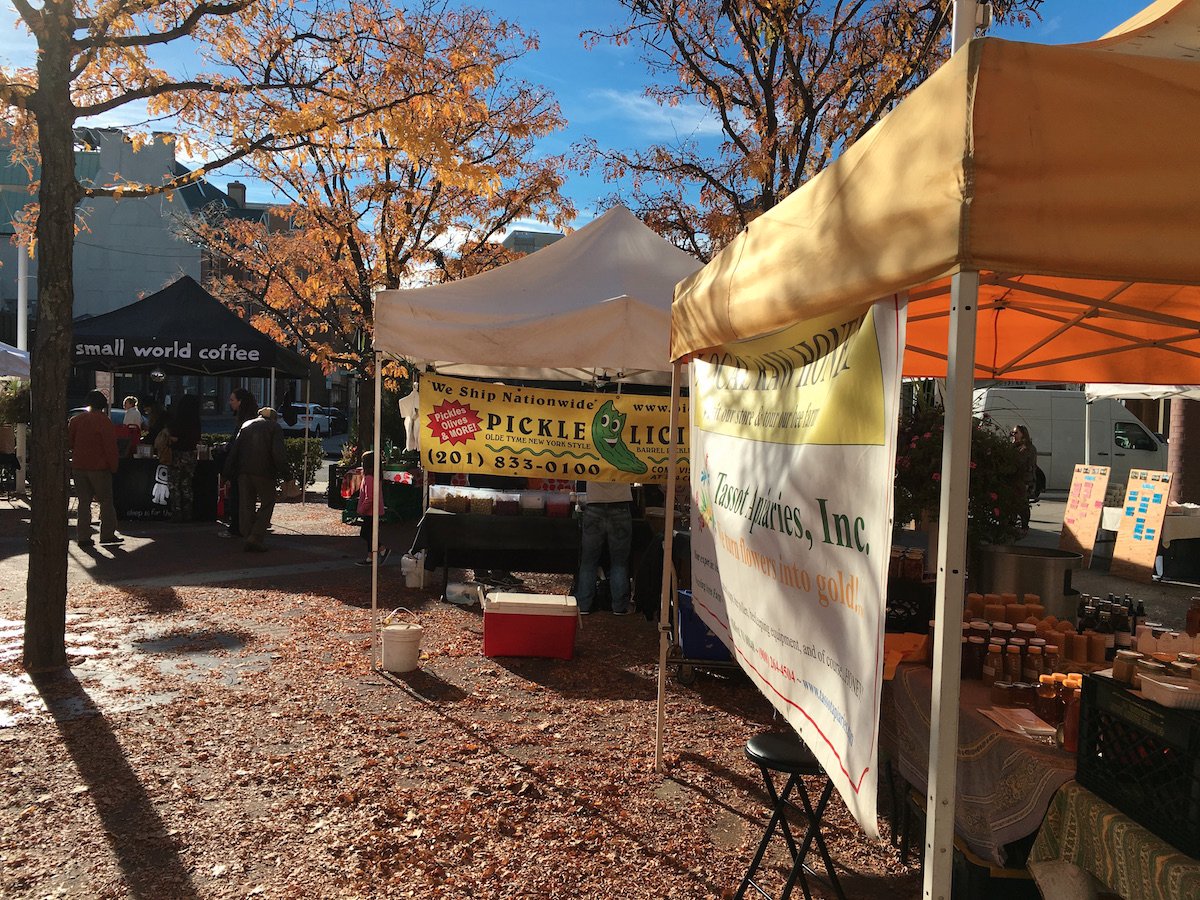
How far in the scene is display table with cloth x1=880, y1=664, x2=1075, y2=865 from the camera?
2828mm

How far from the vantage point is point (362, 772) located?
4750 mm

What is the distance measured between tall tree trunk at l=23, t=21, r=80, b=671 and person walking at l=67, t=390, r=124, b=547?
5.91 metres

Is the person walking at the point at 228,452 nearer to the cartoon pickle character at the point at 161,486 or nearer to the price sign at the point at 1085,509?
the cartoon pickle character at the point at 161,486

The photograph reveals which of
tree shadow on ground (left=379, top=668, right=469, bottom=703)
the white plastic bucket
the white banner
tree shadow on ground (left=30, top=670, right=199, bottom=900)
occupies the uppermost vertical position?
the white banner

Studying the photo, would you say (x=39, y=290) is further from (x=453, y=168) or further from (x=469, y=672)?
(x=469, y=672)

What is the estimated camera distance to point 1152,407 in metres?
28.4

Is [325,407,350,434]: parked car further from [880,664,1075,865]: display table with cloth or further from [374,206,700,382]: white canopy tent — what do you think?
[880,664,1075,865]: display table with cloth

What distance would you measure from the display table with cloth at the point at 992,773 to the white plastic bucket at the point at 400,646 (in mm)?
4036

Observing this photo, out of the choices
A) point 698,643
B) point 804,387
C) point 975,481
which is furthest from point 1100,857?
point 698,643

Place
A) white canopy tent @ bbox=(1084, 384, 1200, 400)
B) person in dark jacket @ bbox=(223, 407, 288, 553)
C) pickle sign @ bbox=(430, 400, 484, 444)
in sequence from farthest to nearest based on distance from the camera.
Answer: person in dark jacket @ bbox=(223, 407, 288, 553), white canopy tent @ bbox=(1084, 384, 1200, 400), pickle sign @ bbox=(430, 400, 484, 444)

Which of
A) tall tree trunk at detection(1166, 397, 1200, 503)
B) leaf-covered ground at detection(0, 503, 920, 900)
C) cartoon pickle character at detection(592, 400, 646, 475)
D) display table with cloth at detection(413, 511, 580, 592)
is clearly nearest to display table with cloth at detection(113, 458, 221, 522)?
leaf-covered ground at detection(0, 503, 920, 900)

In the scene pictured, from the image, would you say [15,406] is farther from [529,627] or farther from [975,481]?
[975,481]

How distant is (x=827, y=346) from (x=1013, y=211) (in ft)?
2.90

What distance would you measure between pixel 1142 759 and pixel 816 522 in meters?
1.05
